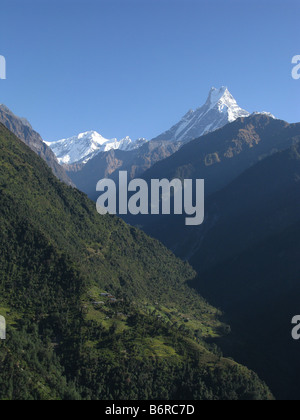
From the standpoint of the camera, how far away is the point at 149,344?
624 ft

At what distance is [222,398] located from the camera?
16762 centimetres

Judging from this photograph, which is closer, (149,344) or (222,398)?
(222,398)

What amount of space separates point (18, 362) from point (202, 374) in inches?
2900

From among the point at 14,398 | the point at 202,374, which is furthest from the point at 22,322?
the point at 202,374

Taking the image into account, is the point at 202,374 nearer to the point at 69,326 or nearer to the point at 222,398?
the point at 222,398
